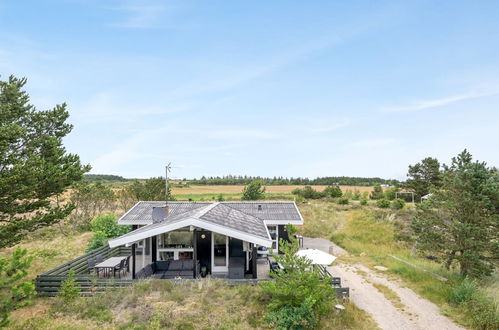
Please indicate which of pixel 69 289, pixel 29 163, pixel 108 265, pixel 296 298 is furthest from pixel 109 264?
pixel 296 298

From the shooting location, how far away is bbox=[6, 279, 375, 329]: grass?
29.4 feet

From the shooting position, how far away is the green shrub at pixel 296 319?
862 centimetres

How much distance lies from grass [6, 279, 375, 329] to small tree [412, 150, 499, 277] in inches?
208

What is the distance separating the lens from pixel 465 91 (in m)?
18.8

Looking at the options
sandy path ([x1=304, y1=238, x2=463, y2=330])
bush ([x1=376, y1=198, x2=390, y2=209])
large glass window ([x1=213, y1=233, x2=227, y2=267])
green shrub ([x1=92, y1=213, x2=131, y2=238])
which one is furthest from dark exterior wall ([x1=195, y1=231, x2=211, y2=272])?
bush ([x1=376, y1=198, x2=390, y2=209])

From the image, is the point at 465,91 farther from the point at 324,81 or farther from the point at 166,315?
the point at 166,315

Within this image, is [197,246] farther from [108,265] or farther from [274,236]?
[274,236]

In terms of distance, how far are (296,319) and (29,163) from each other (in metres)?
13.2

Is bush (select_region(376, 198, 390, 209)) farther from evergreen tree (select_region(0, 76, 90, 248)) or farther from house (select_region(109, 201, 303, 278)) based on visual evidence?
evergreen tree (select_region(0, 76, 90, 248))

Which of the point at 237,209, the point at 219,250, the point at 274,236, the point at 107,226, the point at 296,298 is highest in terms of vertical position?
the point at 237,209

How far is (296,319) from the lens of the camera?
28.3ft

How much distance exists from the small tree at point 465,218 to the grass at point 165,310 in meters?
5.28

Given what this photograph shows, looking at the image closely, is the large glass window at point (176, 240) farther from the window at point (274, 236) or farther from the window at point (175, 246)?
the window at point (274, 236)

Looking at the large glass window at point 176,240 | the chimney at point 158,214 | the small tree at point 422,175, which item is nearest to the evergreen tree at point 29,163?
the chimney at point 158,214
